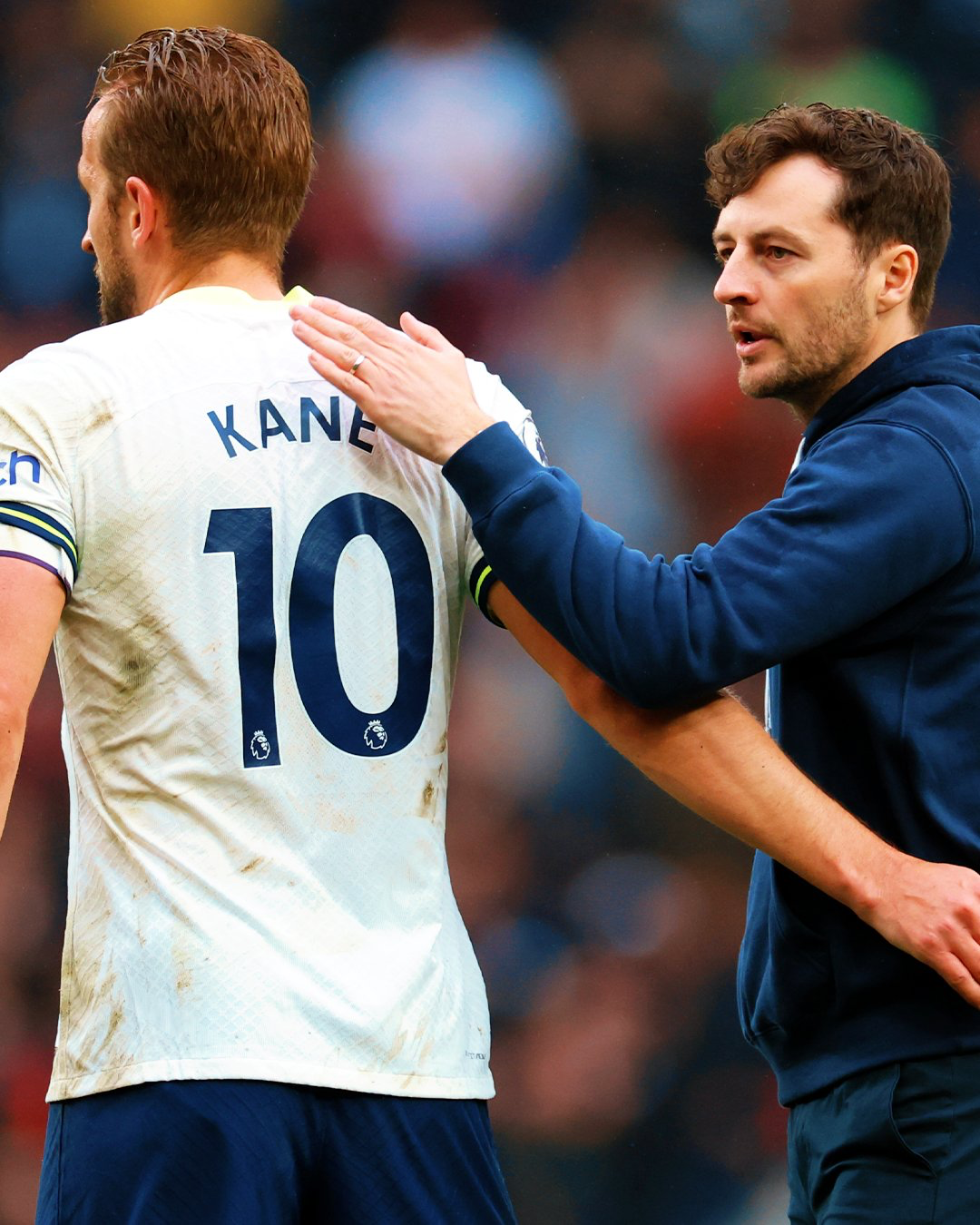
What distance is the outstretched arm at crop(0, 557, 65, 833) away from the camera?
132 centimetres

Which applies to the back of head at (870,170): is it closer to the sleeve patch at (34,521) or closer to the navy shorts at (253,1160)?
the sleeve patch at (34,521)

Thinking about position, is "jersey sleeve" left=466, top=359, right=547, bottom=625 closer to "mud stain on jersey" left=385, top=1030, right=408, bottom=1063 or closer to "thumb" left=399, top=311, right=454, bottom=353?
"thumb" left=399, top=311, right=454, bottom=353

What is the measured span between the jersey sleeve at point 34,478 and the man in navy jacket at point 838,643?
0.26 m

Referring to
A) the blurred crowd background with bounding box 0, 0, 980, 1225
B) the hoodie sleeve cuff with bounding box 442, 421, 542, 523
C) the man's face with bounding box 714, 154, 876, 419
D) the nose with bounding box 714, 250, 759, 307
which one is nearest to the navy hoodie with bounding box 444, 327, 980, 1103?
the hoodie sleeve cuff with bounding box 442, 421, 542, 523

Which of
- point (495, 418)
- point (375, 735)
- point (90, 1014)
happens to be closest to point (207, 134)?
point (495, 418)

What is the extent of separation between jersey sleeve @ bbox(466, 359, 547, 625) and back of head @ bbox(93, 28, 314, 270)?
0.82ft

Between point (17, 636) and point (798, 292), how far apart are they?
937 mm

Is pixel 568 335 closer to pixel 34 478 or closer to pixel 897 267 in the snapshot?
pixel 897 267

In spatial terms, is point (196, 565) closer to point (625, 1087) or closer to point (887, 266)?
point (887, 266)

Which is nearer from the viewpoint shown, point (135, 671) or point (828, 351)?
point (135, 671)

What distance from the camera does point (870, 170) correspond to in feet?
5.89

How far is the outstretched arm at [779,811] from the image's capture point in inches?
58.6

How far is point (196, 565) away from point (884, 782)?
699 mm

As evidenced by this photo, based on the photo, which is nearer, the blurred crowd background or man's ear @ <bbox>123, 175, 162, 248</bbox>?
man's ear @ <bbox>123, 175, 162, 248</bbox>
